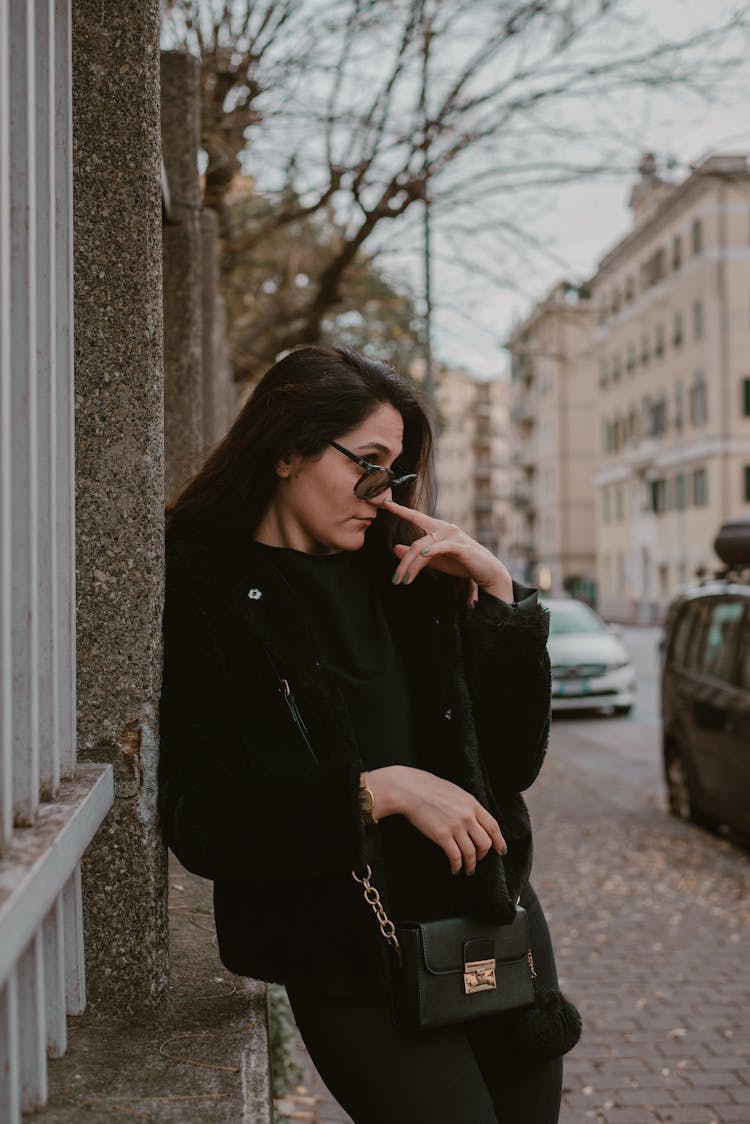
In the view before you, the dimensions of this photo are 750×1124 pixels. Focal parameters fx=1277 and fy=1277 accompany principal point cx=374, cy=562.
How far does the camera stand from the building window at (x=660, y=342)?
166ft

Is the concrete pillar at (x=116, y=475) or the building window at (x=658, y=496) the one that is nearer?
the concrete pillar at (x=116, y=475)

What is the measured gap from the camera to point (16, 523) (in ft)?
5.33

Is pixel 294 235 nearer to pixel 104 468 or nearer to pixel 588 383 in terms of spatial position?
pixel 104 468

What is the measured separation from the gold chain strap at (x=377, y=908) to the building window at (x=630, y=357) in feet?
179

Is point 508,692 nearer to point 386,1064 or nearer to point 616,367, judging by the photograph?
point 386,1064

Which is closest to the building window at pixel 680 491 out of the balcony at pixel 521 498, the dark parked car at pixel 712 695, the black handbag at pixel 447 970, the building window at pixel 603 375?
the building window at pixel 603 375

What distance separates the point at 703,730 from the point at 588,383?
62.0 m

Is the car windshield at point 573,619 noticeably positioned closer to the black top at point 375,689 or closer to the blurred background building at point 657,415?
the blurred background building at point 657,415

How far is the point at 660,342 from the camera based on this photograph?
50875 mm

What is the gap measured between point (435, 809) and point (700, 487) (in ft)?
152

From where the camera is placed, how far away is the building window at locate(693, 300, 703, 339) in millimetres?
46156

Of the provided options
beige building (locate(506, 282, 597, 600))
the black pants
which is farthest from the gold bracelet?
beige building (locate(506, 282, 597, 600))

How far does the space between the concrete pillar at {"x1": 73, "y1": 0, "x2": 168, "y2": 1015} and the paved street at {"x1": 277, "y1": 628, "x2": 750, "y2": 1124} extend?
8.42 feet

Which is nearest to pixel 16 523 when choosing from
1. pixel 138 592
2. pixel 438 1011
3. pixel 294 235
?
pixel 138 592
